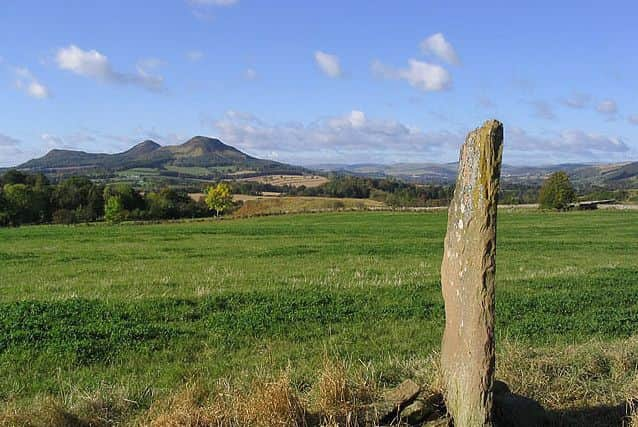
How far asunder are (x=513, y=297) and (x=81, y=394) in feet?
36.2

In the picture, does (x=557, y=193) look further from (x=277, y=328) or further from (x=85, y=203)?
(x=277, y=328)

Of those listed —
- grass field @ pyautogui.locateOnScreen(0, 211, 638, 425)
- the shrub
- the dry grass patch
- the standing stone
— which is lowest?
the shrub

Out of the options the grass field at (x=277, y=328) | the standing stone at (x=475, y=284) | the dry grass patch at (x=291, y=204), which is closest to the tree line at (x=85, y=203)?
the dry grass patch at (x=291, y=204)

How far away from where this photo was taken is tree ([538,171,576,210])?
82562 mm

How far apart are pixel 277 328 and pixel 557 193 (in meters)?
80.5

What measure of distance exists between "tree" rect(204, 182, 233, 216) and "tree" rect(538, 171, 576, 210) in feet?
181

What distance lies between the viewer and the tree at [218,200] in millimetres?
104062

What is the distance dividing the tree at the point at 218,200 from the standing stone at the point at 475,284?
3917 inches

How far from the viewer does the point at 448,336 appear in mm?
5680

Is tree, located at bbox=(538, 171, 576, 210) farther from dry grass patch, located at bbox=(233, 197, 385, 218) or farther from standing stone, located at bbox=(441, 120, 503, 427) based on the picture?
standing stone, located at bbox=(441, 120, 503, 427)

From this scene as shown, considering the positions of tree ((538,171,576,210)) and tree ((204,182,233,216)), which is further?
tree ((204,182,233,216))

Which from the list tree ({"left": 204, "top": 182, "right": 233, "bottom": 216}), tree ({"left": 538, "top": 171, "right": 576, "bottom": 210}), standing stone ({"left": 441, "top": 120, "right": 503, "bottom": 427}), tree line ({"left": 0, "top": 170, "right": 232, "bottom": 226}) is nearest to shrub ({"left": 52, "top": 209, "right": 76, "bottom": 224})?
tree line ({"left": 0, "top": 170, "right": 232, "bottom": 226})

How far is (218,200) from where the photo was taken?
4107 inches

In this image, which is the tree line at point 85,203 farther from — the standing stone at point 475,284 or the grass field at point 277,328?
the standing stone at point 475,284
